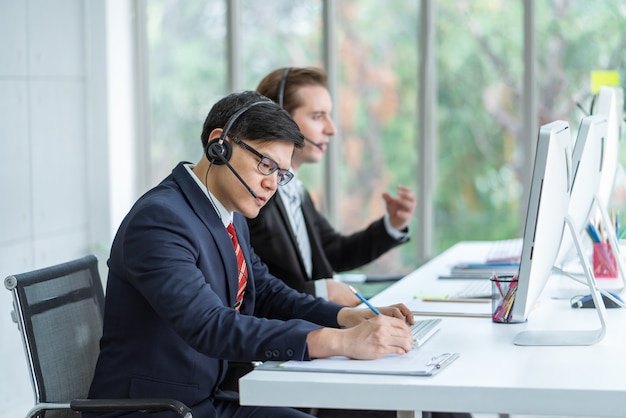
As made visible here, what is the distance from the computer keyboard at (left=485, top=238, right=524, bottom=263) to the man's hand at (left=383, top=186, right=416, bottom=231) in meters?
0.33

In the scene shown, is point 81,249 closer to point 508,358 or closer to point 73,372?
point 73,372

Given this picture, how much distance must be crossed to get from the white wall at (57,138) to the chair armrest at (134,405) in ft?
7.67

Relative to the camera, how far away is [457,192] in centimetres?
499

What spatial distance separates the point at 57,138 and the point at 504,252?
2318 mm

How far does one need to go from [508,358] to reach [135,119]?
399cm

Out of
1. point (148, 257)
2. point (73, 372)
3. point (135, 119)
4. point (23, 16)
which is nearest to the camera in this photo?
point (148, 257)

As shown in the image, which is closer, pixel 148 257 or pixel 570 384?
pixel 570 384

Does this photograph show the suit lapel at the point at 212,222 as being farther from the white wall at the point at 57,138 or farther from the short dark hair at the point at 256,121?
the white wall at the point at 57,138

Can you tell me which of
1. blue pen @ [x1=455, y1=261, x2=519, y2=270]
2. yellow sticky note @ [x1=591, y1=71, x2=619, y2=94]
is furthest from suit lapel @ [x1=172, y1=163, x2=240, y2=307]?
yellow sticky note @ [x1=591, y1=71, x2=619, y2=94]

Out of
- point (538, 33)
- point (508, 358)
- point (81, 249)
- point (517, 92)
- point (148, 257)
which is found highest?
point (538, 33)

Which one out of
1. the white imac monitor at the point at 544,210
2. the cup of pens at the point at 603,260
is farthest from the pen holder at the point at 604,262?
the white imac monitor at the point at 544,210

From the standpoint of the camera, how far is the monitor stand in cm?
185

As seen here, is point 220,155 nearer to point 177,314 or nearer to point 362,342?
point 177,314

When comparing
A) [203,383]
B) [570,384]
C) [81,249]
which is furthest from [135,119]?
[570,384]
